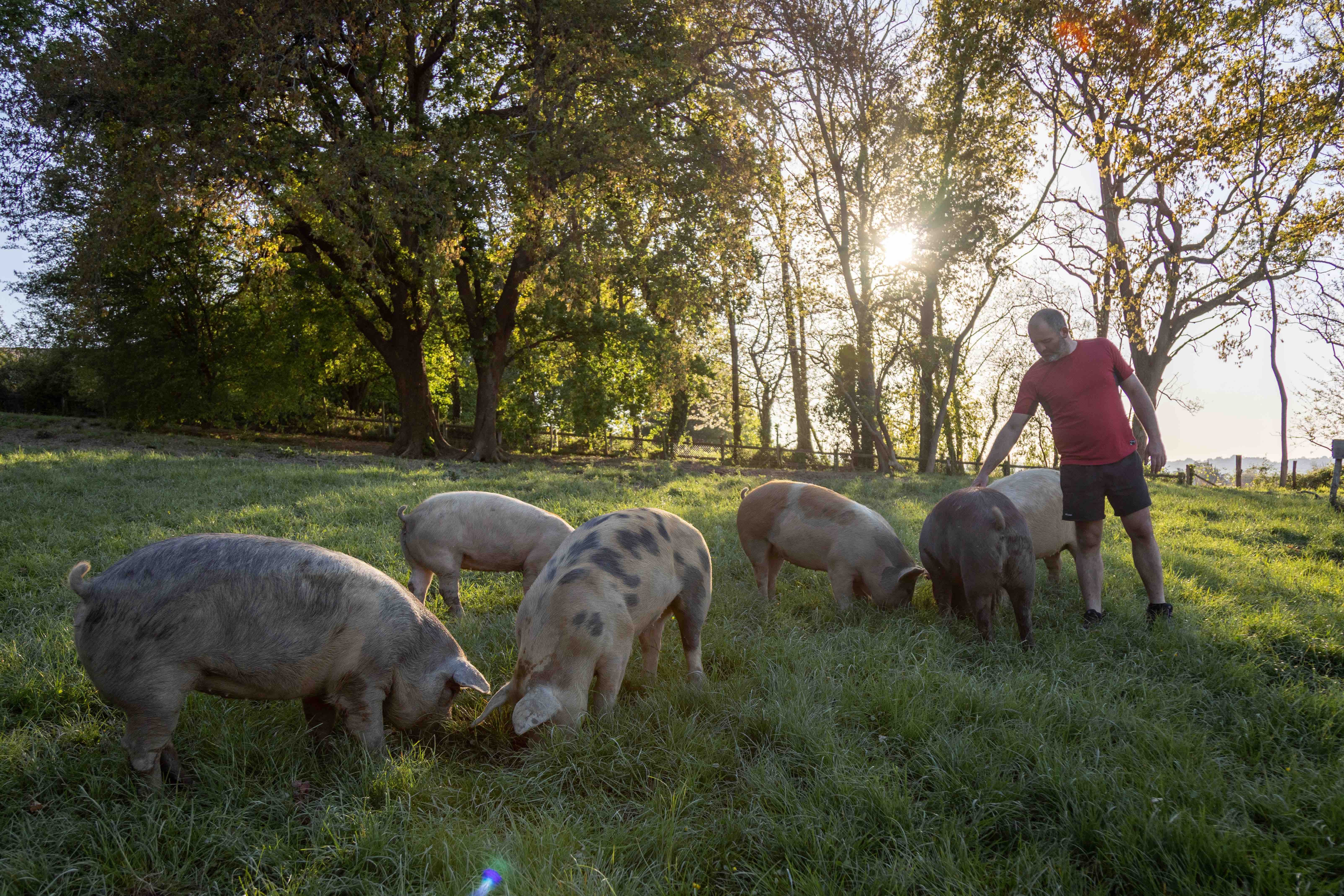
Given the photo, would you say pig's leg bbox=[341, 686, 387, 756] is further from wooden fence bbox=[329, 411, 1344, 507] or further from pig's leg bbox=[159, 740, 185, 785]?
wooden fence bbox=[329, 411, 1344, 507]

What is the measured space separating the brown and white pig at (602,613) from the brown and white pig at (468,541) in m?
1.42

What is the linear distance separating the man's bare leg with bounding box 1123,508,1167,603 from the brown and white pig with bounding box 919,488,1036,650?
1.02m

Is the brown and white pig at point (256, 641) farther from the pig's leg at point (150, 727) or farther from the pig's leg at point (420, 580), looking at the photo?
the pig's leg at point (420, 580)

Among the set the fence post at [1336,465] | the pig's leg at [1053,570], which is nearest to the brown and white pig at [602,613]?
the pig's leg at [1053,570]

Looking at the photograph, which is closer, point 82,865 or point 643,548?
point 82,865

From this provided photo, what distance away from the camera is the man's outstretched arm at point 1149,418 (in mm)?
5078

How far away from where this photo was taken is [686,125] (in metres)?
17.9

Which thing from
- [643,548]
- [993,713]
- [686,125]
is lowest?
[993,713]

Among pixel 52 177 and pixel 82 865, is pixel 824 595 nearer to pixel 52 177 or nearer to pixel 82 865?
pixel 82 865

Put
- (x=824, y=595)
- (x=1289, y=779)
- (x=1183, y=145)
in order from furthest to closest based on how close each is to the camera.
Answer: (x=1183, y=145) < (x=824, y=595) < (x=1289, y=779)

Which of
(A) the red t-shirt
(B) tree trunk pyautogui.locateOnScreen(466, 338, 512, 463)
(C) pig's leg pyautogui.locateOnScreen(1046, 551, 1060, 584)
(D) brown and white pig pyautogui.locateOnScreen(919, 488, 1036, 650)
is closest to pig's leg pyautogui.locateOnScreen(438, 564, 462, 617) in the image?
(D) brown and white pig pyautogui.locateOnScreen(919, 488, 1036, 650)

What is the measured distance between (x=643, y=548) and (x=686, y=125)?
16596 millimetres

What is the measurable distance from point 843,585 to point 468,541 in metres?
2.89

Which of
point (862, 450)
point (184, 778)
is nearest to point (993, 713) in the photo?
point (184, 778)
